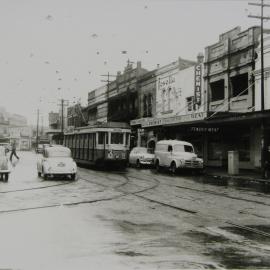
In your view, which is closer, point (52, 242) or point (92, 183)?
point (52, 242)

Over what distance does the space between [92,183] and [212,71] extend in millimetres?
17513

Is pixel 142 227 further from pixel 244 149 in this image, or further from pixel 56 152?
pixel 244 149

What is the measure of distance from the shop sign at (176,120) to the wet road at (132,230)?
12937 millimetres

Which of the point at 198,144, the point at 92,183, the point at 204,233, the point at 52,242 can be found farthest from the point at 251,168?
the point at 52,242

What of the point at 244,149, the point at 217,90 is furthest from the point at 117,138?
the point at 217,90

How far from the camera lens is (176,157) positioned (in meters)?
26.9

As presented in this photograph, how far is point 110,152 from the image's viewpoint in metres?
28.1

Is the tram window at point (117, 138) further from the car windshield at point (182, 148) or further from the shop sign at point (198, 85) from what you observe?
the shop sign at point (198, 85)

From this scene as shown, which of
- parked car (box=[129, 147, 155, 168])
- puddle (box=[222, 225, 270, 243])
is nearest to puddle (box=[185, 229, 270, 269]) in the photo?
puddle (box=[222, 225, 270, 243])

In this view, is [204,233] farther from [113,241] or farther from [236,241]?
[113,241]

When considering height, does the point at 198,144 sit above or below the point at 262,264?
above

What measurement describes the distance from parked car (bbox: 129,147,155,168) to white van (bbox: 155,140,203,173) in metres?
3.12

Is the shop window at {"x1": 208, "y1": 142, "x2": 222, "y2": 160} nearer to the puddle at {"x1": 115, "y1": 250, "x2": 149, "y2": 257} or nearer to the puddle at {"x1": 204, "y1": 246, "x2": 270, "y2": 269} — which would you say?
the puddle at {"x1": 204, "y1": 246, "x2": 270, "y2": 269}

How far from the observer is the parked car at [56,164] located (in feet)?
67.3
